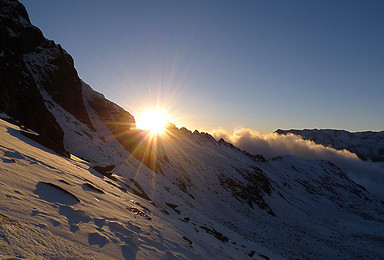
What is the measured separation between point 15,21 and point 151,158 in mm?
30378

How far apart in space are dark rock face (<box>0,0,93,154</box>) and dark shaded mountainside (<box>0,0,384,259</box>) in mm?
145

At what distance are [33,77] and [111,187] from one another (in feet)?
93.4

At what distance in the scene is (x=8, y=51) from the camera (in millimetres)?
21344

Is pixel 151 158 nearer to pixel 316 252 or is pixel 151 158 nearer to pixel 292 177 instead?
pixel 316 252

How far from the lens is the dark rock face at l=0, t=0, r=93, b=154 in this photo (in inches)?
761

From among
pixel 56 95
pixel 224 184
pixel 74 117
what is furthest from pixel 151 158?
pixel 224 184

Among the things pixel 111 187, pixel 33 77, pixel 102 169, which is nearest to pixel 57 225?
pixel 111 187

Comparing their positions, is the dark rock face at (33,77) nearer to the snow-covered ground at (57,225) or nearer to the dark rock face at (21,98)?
the dark rock face at (21,98)

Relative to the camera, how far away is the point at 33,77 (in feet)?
97.5

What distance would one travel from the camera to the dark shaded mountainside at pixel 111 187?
5.35 meters

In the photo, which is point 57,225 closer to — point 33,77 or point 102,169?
point 102,169

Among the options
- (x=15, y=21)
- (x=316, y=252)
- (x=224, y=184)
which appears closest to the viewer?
(x=15, y=21)

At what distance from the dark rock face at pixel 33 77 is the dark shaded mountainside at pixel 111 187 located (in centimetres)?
14

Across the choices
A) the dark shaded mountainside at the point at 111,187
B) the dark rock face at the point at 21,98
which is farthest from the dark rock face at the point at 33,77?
the dark shaded mountainside at the point at 111,187
